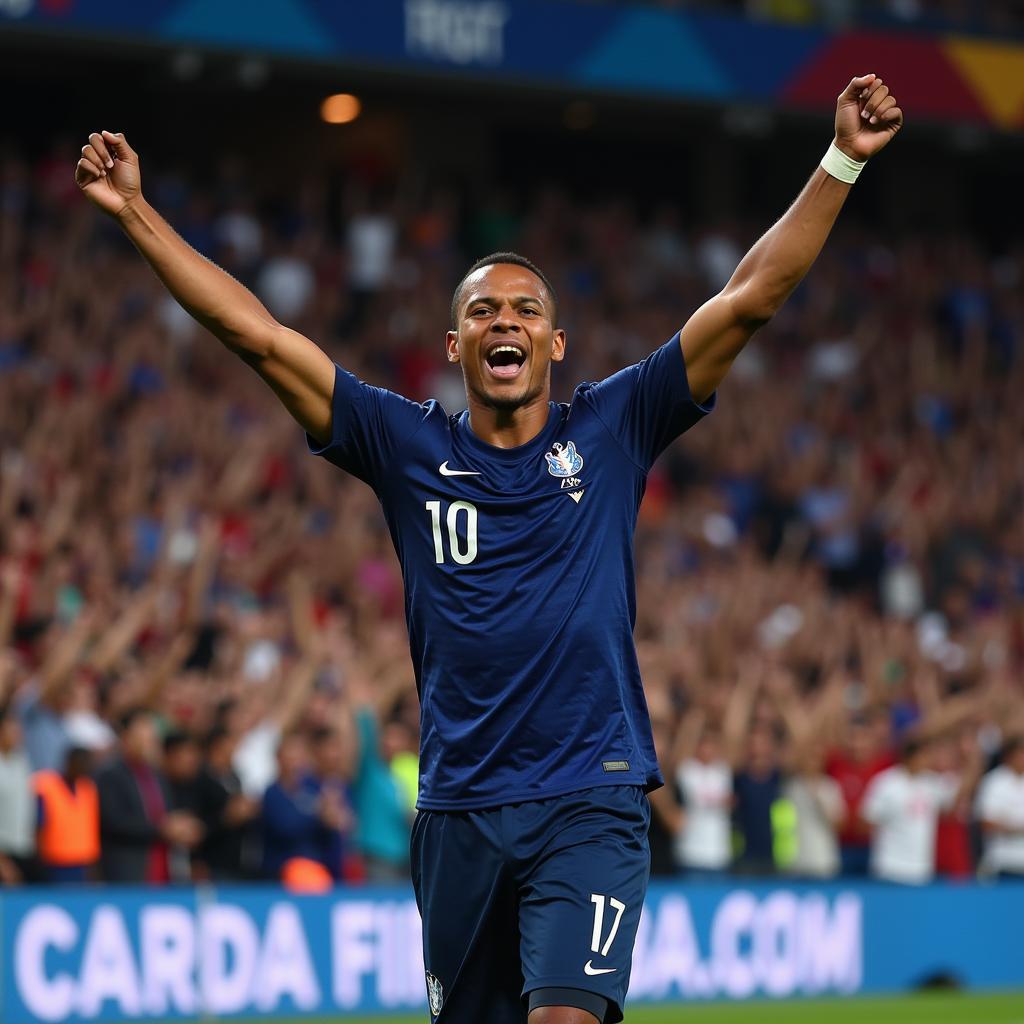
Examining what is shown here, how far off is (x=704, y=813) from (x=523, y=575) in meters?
9.63

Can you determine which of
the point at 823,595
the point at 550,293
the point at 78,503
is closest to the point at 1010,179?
the point at 823,595

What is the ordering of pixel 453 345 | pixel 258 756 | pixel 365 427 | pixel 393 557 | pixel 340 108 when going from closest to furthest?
1. pixel 365 427
2. pixel 453 345
3. pixel 258 756
4. pixel 393 557
5. pixel 340 108

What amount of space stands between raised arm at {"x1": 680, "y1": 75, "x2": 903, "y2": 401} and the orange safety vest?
7455mm

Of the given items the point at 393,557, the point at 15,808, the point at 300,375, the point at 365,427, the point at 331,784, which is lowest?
the point at 15,808

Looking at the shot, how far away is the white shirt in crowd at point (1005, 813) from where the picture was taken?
1570 centimetres

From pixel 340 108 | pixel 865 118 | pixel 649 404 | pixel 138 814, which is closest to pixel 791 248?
pixel 865 118

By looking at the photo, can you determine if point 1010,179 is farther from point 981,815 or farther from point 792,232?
point 792,232

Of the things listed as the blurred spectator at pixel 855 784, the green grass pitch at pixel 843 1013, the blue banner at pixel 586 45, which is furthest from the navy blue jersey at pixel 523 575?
the blue banner at pixel 586 45

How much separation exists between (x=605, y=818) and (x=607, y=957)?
0.32 metres

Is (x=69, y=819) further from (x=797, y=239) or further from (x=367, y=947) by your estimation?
(x=797, y=239)

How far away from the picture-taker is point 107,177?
17.6ft

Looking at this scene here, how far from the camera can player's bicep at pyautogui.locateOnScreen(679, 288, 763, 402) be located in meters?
5.33

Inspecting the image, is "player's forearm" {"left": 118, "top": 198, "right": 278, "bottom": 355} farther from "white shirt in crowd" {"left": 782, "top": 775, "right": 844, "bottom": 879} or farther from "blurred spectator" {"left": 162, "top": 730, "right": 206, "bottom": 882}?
"white shirt in crowd" {"left": 782, "top": 775, "right": 844, "bottom": 879}

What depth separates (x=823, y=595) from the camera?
1944 cm
